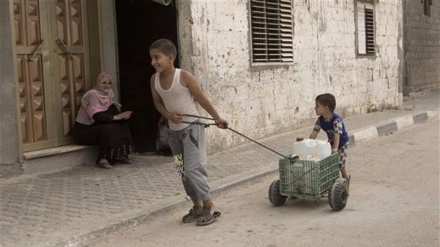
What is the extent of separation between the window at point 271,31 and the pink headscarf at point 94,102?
9.33 ft

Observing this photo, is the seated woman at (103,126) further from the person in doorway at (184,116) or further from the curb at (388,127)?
the curb at (388,127)

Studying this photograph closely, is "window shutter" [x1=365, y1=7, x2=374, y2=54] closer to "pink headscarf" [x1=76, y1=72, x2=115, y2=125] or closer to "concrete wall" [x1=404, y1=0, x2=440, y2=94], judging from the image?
"concrete wall" [x1=404, y1=0, x2=440, y2=94]

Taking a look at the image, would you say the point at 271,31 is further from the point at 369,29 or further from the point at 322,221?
the point at 322,221

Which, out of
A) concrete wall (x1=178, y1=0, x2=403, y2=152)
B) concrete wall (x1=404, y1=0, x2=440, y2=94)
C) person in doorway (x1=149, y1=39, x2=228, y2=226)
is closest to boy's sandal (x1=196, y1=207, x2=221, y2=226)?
person in doorway (x1=149, y1=39, x2=228, y2=226)

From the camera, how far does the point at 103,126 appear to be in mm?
7117

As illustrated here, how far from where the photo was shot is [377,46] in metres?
13.9

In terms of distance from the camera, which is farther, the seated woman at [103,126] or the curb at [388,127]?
A: the curb at [388,127]

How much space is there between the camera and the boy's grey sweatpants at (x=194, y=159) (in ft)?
15.3

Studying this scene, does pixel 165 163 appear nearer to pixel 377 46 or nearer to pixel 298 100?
pixel 298 100

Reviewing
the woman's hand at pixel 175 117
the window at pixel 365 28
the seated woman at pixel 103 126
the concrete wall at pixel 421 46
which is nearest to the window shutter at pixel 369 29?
the window at pixel 365 28

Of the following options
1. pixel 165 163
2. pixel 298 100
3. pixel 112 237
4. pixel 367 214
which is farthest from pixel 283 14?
pixel 112 237

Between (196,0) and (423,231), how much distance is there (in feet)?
15.5

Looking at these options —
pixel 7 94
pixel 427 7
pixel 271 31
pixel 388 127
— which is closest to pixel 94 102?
pixel 7 94

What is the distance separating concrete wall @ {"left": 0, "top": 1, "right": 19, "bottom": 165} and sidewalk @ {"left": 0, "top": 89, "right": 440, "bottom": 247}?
343 millimetres
